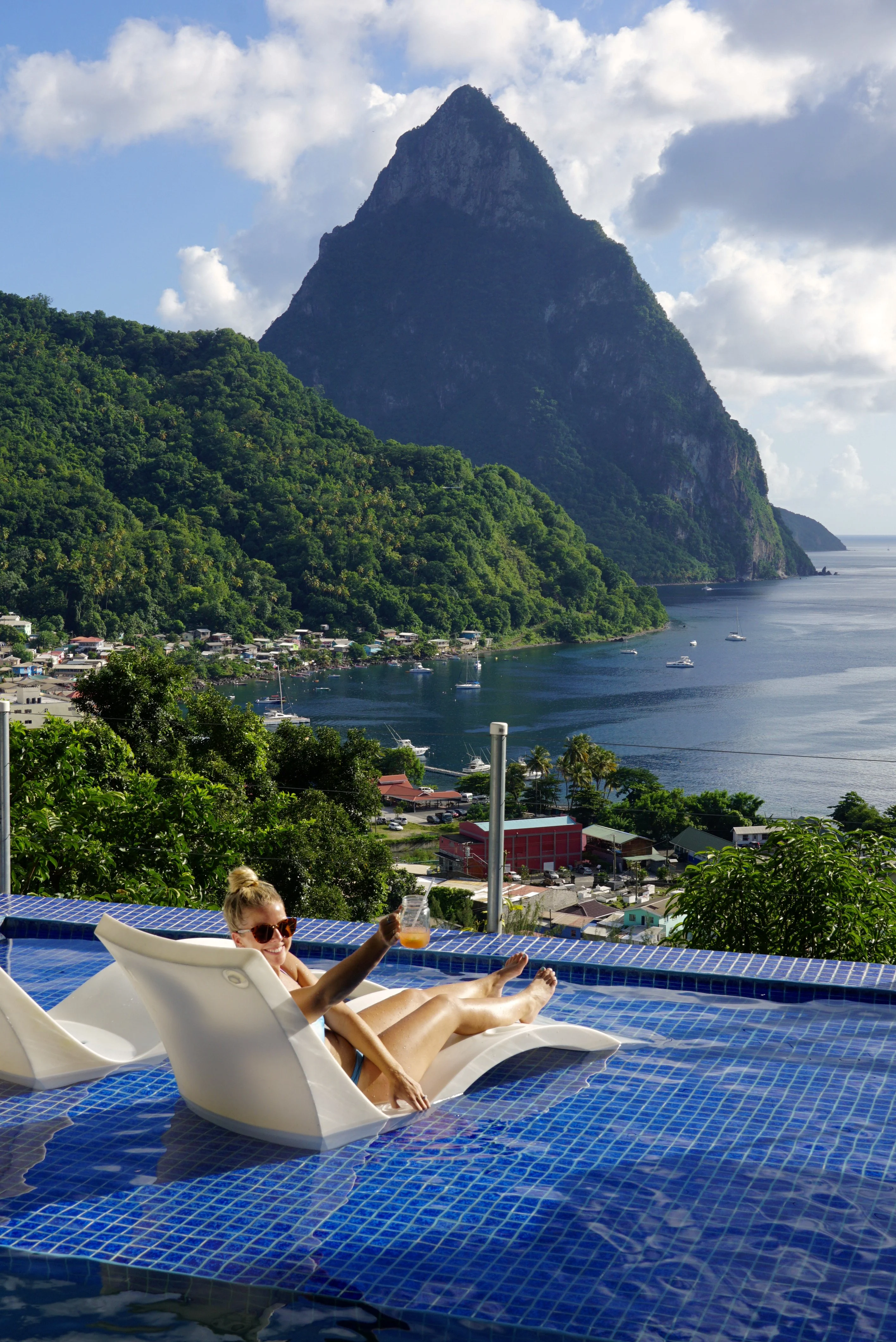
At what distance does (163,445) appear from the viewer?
59906mm

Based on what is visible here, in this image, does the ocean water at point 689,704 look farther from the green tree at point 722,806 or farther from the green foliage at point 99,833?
the green foliage at point 99,833

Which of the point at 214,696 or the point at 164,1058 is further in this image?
the point at 214,696

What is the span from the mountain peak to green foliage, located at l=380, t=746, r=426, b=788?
9920cm

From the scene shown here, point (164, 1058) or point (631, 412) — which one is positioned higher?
point (631, 412)

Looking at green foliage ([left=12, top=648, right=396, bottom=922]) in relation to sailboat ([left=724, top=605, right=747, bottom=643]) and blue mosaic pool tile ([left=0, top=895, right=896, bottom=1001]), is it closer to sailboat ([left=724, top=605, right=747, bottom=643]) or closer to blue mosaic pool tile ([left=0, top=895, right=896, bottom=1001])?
blue mosaic pool tile ([left=0, top=895, right=896, bottom=1001])

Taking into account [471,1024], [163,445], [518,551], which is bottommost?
[471,1024]

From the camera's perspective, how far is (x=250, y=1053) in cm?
200

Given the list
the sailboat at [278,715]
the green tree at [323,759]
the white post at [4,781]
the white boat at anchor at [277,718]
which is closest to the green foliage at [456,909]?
the green tree at [323,759]

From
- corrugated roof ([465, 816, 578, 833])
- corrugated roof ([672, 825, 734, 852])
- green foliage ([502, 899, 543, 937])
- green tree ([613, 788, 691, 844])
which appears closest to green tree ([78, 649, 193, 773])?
green foliage ([502, 899, 543, 937])

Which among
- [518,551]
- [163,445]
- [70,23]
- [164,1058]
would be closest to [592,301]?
[518,551]

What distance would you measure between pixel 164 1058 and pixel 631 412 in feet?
368

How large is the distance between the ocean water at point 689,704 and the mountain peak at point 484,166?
228ft

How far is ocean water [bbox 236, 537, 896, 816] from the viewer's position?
3600cm

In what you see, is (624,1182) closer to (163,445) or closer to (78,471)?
(78,471)
